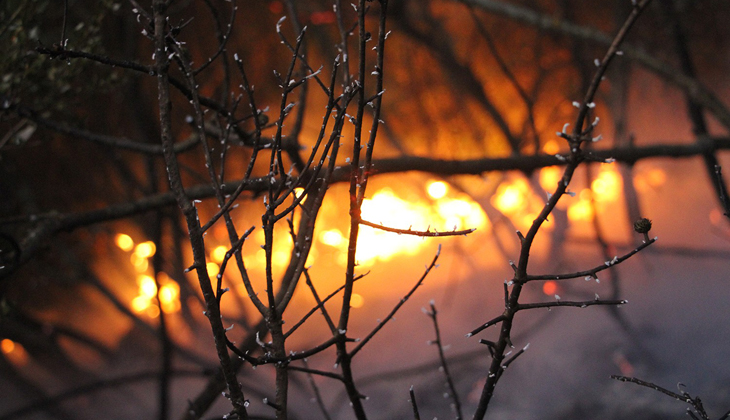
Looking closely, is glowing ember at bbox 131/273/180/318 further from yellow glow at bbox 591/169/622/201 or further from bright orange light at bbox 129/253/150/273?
yellow glow at bbox 591/169/622/201

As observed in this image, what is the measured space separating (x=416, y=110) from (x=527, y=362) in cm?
639

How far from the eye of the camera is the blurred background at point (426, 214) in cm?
577

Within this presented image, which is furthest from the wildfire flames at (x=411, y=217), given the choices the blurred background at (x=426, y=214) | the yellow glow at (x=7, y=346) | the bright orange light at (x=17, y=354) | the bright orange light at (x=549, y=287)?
the bright orange light at (x=549, y=287)

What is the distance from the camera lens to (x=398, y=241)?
57.0 feet

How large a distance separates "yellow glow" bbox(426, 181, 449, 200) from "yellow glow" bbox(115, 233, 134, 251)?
7.94 metres

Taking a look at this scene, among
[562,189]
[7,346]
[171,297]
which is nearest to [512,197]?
[171,297]

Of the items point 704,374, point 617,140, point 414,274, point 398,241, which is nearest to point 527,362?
point 704,374

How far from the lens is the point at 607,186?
53.9 feet

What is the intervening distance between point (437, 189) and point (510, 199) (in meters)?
4.11

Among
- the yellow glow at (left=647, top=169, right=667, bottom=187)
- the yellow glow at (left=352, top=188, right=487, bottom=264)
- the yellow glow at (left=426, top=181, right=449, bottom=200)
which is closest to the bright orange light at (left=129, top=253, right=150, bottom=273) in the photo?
Result: the yellow glow at (left=352, top=188, right=487, bottom=264)

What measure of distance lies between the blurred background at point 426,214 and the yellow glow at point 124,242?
0.23 ft

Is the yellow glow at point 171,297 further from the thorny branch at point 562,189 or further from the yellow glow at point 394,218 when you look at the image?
the thorny branch at point 562,189

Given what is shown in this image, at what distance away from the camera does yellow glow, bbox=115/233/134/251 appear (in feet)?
39.0

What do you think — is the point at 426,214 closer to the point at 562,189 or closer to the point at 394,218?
the point at 394,218
